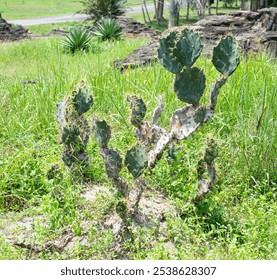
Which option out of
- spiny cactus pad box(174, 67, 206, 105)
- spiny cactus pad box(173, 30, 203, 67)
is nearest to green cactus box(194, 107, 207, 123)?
spiny cactus pad box(174, 67, 206, 105)

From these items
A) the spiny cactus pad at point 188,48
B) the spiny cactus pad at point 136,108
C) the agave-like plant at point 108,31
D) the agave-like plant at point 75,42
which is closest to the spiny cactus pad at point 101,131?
the spiny cactus pad at point 136,108

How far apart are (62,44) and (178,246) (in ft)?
34.5

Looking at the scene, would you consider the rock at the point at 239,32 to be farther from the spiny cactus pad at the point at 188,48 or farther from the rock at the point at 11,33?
the rock at the point at 11,33

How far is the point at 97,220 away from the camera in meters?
4.30

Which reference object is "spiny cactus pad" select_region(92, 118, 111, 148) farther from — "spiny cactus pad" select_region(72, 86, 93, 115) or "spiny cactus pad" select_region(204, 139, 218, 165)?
"spiny cactus pad" select_region(204, 139, 218, 165)

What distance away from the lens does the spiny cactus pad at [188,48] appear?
431cm

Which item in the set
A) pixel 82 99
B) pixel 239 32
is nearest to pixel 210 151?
pixel 82 99

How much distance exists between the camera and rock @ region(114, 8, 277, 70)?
31.1ft

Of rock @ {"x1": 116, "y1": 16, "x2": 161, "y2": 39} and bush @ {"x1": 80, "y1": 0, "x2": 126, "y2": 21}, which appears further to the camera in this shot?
bush @ {"x1": 80, "y1": 0, "x2": 126, "y2": 21}

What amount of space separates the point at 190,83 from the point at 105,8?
16181 millimetres

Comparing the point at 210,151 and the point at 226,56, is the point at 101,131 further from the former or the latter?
the point at 226,56

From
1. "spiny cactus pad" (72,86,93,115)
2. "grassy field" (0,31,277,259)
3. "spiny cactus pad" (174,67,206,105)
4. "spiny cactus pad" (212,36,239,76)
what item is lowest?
"grassy field" (0,31,277,259)

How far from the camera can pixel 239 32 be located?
10.7m

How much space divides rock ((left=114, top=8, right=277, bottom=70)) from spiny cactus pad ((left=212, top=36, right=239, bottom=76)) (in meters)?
4.51
